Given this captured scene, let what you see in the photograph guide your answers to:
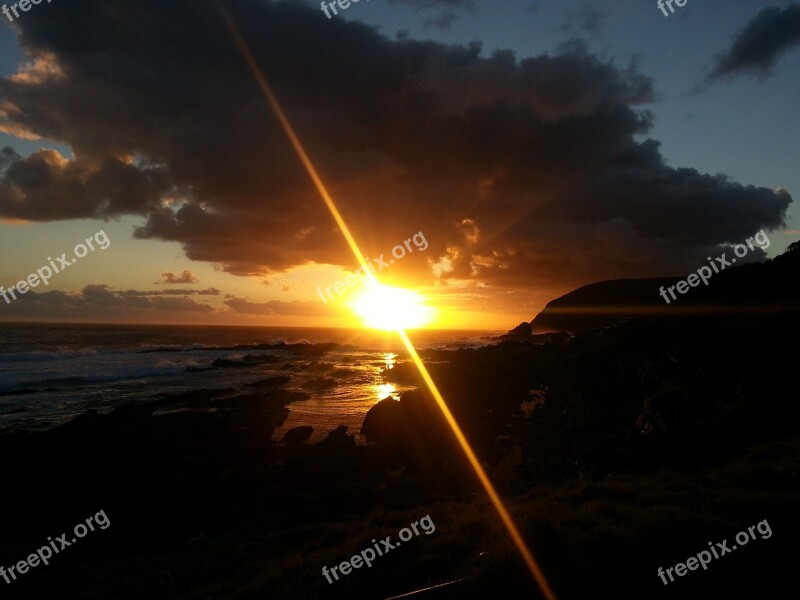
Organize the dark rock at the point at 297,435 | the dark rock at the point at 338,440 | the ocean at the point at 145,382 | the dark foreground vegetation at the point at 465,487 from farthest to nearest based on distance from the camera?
the ocean at the point at 145,382 → the dark rock at the point at 297,435 → the dark rock at the point at 338,440 → the dark foreground vegetation at the point at 465,487

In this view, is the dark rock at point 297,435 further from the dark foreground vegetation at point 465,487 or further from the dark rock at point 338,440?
the dark rock at point 338,440

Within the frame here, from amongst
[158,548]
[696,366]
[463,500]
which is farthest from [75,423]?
[696,366]

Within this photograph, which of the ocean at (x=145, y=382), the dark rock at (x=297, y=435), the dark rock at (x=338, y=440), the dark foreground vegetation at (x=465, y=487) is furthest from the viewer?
the ocean at (x=145, y=382)

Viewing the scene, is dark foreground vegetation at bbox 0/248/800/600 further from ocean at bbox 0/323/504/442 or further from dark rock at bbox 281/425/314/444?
ocean at bbox 0/323/504/442

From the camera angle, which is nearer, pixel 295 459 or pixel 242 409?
pixel 295 459

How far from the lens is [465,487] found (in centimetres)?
1595

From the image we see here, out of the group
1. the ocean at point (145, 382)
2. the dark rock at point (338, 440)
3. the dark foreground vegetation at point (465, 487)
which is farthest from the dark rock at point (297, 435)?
the dark rock at point (338, 440)

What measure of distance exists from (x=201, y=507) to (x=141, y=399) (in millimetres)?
22832

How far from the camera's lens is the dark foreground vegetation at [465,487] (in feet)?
Result: 25.0

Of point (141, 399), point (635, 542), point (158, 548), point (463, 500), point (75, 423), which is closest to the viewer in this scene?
point (635, 542)

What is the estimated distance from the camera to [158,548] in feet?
40.5

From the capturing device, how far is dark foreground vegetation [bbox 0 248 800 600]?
7.61m

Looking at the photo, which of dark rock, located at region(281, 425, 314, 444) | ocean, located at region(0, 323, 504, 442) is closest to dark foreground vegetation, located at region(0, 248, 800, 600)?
dark rock, located at region(281, 425, 314, 444)

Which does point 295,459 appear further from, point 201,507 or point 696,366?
point 696,366
